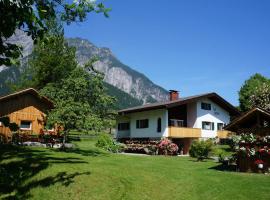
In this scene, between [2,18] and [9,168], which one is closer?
[2,18]

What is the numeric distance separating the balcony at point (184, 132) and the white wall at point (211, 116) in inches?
65.8

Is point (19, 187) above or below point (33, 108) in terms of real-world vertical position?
below

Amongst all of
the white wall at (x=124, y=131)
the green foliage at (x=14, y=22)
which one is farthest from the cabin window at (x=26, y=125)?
the green foliage at (x=14, y=22)

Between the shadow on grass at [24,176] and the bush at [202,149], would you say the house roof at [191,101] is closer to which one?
the bush at [202,149]

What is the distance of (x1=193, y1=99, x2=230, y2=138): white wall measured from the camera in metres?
46.0

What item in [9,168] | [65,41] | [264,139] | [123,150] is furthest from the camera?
[65,41]

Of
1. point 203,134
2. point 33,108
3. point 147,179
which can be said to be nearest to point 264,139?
point 147,179

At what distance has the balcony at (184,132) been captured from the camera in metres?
41.5

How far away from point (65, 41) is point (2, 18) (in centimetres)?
4737

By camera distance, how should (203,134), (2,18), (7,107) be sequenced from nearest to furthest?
(2,18)
(7,107)
(203,134)

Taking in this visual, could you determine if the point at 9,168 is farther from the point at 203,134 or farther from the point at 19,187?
the point at 203,134

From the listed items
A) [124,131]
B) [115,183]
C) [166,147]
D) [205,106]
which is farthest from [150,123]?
[115,183]

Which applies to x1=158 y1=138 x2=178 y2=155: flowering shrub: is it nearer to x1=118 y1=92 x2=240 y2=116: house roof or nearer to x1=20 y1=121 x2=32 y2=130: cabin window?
x1=118 y1=92 x2=240 y2=116: house roof

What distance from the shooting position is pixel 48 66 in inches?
1879
